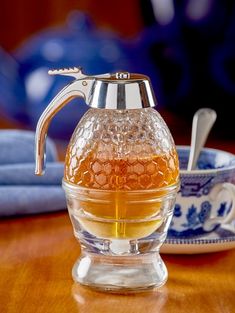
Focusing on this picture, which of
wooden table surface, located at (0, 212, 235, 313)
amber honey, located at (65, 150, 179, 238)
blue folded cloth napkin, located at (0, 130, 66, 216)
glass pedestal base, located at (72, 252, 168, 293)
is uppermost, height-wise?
amber honey, located at (65, 150, 179, 238)

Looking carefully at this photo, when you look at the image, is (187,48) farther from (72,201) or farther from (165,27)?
(72,201)

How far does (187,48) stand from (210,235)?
579 mm

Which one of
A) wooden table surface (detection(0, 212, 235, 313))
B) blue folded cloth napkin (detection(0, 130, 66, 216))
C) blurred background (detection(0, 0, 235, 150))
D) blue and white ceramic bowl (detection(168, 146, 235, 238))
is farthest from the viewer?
blurred background (detection(0, 0, 235, 150))

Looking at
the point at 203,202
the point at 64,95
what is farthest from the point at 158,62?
the point at 64,95

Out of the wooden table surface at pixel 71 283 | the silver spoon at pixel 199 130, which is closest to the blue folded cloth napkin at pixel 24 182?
the wooden table surface at pixel 71 283

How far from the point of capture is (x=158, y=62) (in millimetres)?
1441

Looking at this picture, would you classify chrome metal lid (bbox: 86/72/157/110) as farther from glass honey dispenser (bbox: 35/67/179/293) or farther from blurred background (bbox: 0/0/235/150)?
blurred background (bbox: 0/0/235/150)

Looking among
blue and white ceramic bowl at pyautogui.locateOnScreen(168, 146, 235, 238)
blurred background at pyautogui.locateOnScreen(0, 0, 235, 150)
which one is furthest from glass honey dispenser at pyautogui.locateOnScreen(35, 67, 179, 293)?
blurred background at pyautogui.locateOnScreen(0, 0, 235, 150)

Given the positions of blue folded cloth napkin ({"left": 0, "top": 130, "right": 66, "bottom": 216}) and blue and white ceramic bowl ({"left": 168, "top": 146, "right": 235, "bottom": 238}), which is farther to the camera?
blue folded cloth napkin ({"left": 0, "top": 130, "right": 66, "bottom": 216})

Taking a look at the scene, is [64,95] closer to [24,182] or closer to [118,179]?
[118,179]

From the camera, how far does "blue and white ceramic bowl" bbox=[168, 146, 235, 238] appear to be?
92 centimetres

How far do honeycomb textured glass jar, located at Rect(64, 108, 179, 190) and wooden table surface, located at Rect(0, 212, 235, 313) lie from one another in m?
0.09

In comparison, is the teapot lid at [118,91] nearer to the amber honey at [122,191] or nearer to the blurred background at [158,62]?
A: the amber honey at [122,191]

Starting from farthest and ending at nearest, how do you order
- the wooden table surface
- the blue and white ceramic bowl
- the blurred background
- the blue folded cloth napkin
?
the blurred background < the blue folded cloth napkin < the blue and white ceramic bowl < the wooden table surface
